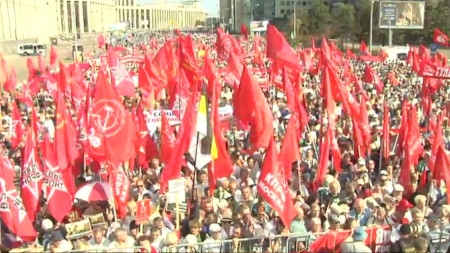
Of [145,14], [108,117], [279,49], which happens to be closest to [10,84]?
[279,49]

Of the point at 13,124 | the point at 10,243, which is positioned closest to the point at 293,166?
the point at 10,243

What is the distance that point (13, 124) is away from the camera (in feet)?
42.1

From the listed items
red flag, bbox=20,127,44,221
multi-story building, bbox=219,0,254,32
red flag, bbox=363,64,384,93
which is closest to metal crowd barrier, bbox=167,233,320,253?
red flag, bbox=20,127,44,221

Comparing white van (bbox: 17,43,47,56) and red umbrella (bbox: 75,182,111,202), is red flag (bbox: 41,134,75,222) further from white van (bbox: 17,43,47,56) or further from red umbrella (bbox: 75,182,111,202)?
white van (bbox: 17,43,47,56)

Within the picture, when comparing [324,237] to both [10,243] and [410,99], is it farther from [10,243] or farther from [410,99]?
[410,99]

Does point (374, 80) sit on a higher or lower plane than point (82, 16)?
lower

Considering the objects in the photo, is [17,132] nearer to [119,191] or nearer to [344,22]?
[119,191]

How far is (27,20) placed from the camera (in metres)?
70.2

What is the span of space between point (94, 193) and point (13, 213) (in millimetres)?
1093

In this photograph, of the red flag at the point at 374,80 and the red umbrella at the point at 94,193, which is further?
the red flag at the point at 374,80

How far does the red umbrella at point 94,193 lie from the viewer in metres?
8.09

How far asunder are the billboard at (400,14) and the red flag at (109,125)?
35645 millimetres

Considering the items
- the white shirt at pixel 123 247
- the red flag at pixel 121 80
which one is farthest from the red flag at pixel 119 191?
the red flag at pixel 121 80

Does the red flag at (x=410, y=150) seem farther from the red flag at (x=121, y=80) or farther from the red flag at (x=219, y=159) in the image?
the red flag at (x=121, y=80)
